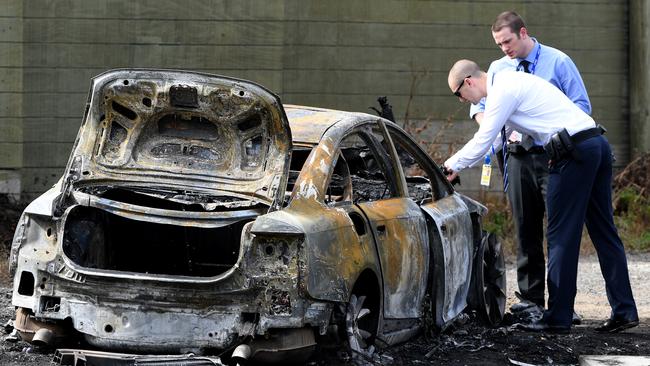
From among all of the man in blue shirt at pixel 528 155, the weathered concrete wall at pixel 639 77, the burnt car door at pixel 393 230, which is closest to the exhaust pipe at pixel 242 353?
the burnt car door at pixel 393 230

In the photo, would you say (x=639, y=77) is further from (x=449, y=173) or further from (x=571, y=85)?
(x=449, y=173)

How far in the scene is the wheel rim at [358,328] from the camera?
21.0 ft

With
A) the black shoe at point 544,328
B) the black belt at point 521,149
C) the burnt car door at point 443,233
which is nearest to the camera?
the burnt car door at point 443,233

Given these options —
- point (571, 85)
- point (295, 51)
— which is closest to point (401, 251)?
point (571, 85)

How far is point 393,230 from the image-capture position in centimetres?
707

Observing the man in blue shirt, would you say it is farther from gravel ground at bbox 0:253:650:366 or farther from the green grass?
the green grass

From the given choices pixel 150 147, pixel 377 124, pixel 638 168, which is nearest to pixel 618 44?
pixel 638 168

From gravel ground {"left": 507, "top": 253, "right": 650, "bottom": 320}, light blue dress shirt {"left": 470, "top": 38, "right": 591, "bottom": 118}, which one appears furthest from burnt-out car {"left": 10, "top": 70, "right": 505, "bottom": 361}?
gravel ground {"left": 507, "top": 253, "right": 650, "bottom": 320}

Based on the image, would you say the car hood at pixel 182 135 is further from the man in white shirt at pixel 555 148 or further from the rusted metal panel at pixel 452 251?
the man in white shirt at pixel 555 148

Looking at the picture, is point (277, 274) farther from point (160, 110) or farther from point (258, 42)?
point (258, 42)

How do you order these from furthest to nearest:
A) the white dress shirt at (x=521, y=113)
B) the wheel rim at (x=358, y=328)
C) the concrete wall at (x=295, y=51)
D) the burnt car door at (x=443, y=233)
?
1. the concrete wall at (x=295, y=51)
2. the white dress shirt at (x=521, y=113)
3. the burnt car door at (x=443, y=233)
4. the wheel rim at (x=358, y=328)

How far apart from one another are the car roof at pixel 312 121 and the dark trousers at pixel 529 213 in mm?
1961

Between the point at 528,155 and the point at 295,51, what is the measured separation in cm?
655

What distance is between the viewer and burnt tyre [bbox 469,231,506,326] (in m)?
8.62
